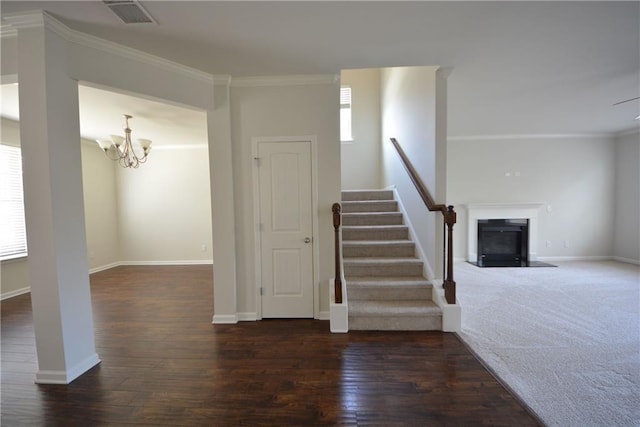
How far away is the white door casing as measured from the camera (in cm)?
318

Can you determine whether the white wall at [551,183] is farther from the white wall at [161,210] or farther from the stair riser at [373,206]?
the white wall at [161,210]

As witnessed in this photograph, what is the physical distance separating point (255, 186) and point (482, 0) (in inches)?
102

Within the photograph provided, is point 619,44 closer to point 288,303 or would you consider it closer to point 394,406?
point 394,406

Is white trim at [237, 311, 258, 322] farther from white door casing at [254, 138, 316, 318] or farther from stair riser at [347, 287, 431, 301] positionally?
stair riser at [347, 287, 431, 301]

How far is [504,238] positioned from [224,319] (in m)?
5.83

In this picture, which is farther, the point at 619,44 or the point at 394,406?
the point at 619,44

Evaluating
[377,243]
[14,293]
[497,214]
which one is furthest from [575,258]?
[14,293]

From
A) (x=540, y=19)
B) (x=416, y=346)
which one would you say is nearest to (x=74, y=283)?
(x=416, y=346)

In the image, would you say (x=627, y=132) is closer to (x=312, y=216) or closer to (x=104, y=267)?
(x=312, y=216)

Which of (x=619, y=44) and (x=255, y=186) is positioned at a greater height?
(x=619, y=44)

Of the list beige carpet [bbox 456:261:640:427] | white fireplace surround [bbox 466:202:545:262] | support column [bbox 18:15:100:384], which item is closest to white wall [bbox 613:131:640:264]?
beige carpet [bbox 456:261:640:427]

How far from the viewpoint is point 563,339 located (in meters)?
2.68

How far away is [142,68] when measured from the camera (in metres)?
2.64

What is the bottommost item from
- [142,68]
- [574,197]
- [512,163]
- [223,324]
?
[223,324]
